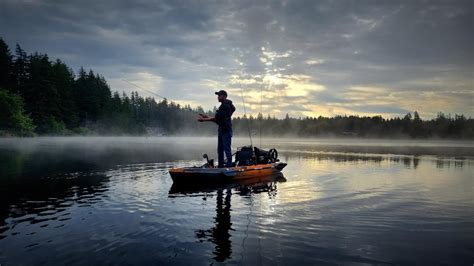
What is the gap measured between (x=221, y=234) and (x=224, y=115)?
9221 mm

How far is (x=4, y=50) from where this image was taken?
240ft

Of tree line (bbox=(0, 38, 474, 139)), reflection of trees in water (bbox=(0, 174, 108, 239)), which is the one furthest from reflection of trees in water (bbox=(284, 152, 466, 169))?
reflection of trees in water (bbox=(0, 174, 108, 239))

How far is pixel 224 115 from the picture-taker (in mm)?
16484

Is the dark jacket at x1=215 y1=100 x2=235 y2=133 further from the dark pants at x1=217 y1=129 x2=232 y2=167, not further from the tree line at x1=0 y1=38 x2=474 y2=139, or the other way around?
the tree line at x1=0 y1=38 x2=474 y2=139

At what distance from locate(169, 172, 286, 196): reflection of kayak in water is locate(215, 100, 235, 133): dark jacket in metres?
2.69

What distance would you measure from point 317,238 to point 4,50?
88.9 m

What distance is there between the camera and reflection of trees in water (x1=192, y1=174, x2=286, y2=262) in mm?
6830

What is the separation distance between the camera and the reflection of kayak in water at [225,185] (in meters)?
14.7

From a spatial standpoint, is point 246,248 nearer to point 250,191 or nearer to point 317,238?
point 317,238

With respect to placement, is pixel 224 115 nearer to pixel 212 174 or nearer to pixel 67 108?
pixel 212 174

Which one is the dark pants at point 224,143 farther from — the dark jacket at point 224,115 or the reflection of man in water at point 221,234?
the reflection of man in water at point 221,234

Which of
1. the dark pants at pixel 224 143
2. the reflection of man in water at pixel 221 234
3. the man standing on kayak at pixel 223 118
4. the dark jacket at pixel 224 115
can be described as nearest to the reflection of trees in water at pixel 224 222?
the reflection of man in water at pixel 221 234

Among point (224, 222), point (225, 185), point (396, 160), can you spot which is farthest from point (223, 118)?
point (396, 160)

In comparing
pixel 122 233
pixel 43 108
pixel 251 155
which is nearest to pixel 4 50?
pixel 43 108
